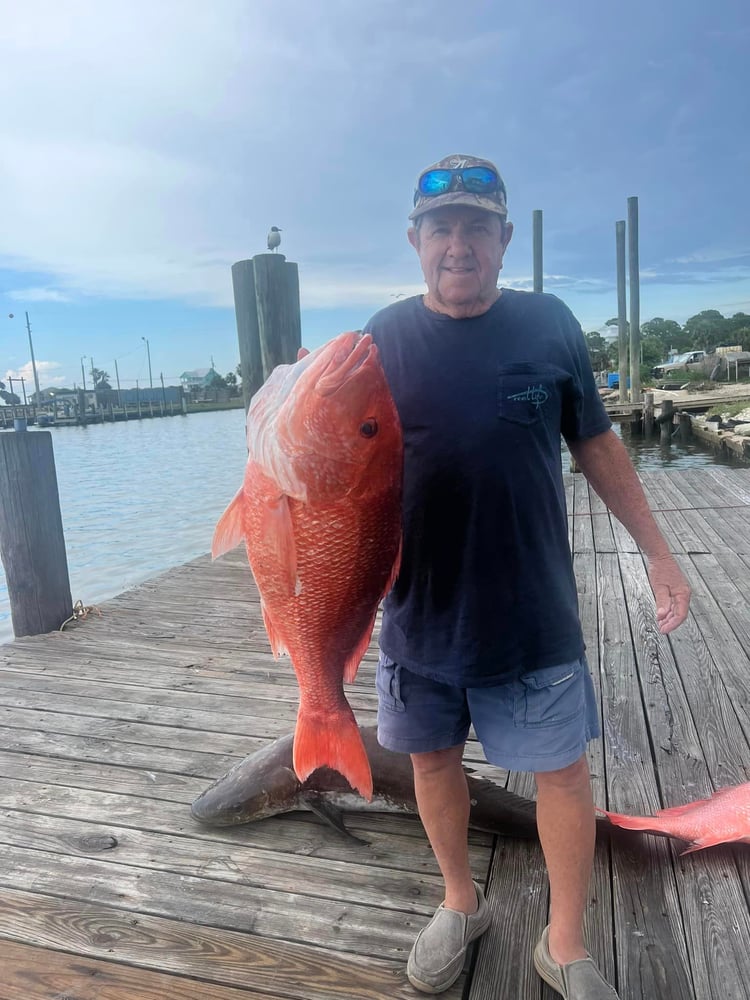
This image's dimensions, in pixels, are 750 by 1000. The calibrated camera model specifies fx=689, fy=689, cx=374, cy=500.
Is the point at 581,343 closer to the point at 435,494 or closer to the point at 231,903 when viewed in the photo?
the point at 435,494

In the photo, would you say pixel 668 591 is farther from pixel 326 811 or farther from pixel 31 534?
pixel 31 534

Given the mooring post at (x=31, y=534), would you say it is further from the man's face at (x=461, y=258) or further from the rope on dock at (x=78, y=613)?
the man's face at (x=461, y=258)

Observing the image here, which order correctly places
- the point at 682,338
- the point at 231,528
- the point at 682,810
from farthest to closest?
the point at 682,338 → the point at 682,810 → the point at 231,528

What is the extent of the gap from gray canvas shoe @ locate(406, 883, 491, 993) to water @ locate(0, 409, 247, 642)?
4.49m

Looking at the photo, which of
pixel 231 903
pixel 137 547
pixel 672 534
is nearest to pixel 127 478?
pixel 137 547

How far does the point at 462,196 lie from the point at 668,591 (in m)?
1.20

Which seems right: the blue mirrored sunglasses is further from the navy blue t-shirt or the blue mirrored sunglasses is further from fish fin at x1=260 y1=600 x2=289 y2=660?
fish fin at x1=260 y1=600 x2=289 y2=660

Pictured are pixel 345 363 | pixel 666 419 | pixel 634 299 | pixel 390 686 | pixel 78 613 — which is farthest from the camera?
pixel 666 419

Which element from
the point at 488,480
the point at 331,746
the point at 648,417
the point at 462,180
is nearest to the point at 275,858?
the point at 331,746

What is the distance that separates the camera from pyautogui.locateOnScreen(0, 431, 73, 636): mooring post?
16.2 ft

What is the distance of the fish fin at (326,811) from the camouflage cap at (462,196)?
2.16 meters

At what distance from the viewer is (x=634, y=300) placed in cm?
2158

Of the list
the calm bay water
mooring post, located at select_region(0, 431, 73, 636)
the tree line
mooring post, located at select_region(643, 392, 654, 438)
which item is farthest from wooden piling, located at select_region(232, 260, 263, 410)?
the tree line

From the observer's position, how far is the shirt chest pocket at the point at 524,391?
167 cm
